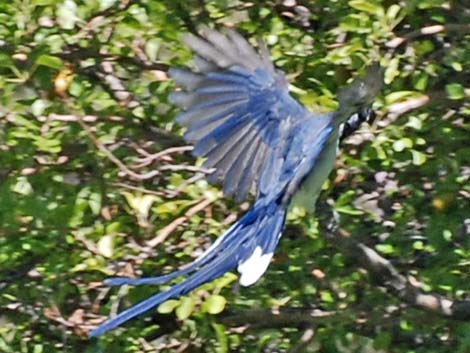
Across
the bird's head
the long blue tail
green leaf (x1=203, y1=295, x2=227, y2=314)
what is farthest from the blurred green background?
the bird's head

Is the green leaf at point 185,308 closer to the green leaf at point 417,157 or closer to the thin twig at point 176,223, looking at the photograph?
the thin twig at point 176,223

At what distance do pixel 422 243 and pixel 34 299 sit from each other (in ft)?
3.12

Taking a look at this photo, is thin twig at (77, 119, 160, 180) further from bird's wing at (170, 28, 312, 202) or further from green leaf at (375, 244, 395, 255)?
green leaf at (375, 244, 395, 255)

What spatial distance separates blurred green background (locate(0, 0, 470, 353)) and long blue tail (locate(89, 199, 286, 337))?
153 mm

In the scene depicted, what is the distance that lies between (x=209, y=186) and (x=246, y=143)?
0.45ft

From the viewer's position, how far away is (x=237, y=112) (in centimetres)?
336

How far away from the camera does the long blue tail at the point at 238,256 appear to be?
122 inches

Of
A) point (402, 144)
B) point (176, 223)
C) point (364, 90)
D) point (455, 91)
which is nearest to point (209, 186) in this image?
point (176, 223)

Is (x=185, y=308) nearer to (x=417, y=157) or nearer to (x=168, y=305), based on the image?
(x=168, y=305)

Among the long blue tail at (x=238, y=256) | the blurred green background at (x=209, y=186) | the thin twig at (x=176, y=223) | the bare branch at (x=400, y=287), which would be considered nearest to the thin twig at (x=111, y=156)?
the blurred green background at (x=209, y=186)

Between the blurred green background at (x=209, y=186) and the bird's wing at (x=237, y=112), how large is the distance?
0.10 m

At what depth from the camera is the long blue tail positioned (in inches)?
122

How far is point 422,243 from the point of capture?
3604mm

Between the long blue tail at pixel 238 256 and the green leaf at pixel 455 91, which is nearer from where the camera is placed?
the long blue tail at pixel 238 256
